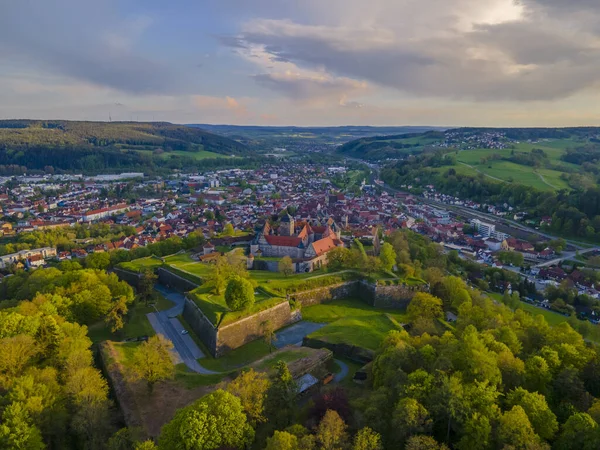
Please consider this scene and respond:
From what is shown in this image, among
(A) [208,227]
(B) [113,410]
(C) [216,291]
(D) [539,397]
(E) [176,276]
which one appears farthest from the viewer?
(A) [208,227]

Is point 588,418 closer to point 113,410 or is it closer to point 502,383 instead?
point 502,383

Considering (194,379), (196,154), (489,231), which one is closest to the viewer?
(194,379)

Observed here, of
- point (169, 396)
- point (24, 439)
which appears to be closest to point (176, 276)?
point (169, 396)

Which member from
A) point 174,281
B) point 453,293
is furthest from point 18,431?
point 453,293

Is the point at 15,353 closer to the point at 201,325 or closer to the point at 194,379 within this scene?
the point at 194,379

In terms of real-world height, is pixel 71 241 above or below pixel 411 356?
below

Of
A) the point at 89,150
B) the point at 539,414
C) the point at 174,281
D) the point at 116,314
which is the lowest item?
the point at 174,281

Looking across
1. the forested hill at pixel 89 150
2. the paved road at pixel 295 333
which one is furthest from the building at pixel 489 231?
the forested hill at pixel 89 150
